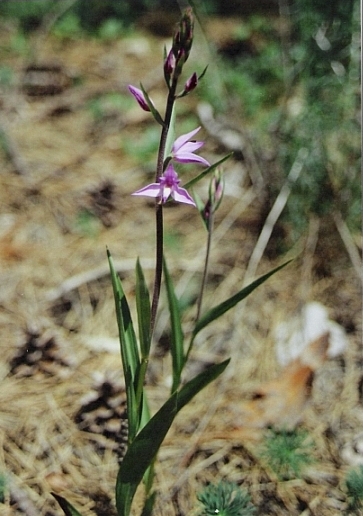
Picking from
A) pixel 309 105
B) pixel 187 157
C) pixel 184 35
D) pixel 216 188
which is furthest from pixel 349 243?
pixel 184 35

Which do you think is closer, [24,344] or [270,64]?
[24,344]

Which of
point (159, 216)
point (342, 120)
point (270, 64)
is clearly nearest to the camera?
point (159, 216)

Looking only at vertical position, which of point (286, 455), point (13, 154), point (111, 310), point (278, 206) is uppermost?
point (13, 154)

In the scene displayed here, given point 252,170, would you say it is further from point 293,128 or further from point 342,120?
point 342,120

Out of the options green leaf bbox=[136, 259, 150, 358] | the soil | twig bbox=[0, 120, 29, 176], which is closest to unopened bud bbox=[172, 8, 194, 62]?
green leaf bbox=[136, 259, 150, 358]

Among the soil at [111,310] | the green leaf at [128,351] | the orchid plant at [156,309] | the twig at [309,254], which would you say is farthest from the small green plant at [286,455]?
the twig at [309,254]

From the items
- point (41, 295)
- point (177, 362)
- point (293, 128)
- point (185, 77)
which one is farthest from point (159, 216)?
point (185, 77)

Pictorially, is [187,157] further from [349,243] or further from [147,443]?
[349,243]
